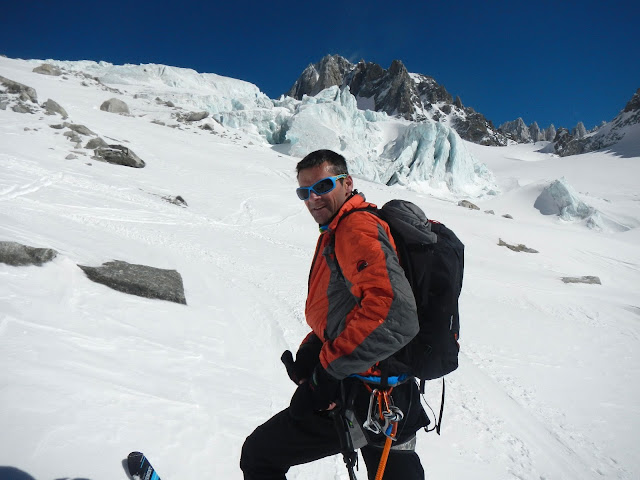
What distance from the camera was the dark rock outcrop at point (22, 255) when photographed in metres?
3.84

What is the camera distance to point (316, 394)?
1.58 meters

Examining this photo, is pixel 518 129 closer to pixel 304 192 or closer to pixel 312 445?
pixel 304 192

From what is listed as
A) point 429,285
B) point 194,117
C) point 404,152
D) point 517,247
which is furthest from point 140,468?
point 404,152

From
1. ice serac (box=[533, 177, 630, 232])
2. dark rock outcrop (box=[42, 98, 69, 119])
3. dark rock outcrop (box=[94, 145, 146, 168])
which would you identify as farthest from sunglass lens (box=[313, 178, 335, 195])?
ice serac (box=[533, 177, 630, 232])

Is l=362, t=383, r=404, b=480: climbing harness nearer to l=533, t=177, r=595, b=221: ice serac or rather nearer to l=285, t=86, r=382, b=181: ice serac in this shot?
l=285, t=86, r=382, b=181: ice serac

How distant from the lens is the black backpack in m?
1.54

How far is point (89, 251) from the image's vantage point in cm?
541

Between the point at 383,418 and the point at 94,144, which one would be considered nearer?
the point at 383,418

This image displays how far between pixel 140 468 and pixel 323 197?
1950 millimetres

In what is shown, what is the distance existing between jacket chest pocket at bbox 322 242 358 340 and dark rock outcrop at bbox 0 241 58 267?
407 centimetres

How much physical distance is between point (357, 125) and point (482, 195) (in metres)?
15.6

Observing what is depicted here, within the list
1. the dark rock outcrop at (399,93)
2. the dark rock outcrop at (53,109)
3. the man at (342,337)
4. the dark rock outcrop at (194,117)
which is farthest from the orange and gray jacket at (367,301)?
the dark rock outcrop at (399,93)

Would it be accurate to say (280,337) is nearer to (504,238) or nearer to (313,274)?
(313,274)

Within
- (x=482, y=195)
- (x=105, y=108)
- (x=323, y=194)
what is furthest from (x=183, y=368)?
(x=482, y=195)
